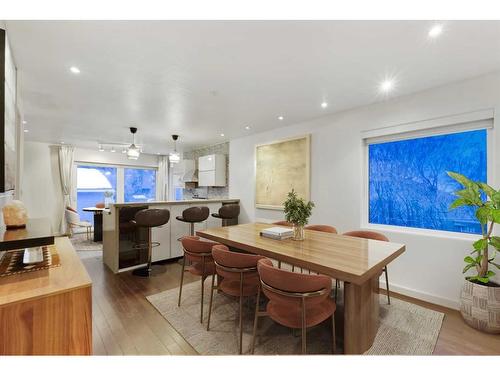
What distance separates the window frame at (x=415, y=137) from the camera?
7.72 feet

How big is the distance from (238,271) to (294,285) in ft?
1.77

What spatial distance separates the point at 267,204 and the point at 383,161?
7.01ft

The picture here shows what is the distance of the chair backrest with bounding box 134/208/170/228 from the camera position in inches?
123

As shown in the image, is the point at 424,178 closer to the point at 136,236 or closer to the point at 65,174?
the point at 136,236

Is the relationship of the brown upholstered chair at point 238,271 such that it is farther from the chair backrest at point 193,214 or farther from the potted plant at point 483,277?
the potted plant at point 483,277

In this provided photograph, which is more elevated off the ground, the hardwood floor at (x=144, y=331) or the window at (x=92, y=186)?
the window at (x=92, y=186)

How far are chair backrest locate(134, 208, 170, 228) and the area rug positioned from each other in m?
1.02

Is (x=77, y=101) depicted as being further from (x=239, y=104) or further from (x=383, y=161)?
(x=383, y=161)

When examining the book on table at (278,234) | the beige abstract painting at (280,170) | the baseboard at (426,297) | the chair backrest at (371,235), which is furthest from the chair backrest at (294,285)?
the beige abstract painting at (280,170)

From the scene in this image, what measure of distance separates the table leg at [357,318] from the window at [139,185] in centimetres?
676

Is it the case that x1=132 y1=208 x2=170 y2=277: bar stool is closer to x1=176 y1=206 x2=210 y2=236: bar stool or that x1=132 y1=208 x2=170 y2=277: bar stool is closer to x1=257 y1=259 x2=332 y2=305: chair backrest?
x1=176 y1=206 x2=210 y2=236: bar stool

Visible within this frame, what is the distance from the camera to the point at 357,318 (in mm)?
1620

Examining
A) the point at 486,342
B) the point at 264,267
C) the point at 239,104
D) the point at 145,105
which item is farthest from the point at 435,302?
the point at 145,105

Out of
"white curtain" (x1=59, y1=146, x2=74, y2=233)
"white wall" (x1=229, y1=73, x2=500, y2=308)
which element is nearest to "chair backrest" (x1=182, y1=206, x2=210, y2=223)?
"white wall" (x1=229, y1=73, x2=500, y2=308)
